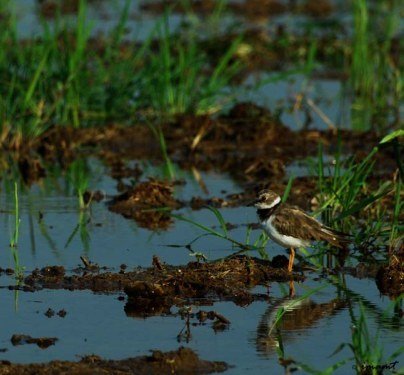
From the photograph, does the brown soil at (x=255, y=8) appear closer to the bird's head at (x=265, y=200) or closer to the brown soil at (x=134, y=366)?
the bird's head at (x=265, y=200)

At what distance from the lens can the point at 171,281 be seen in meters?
9.23

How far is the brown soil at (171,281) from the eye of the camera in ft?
29.4

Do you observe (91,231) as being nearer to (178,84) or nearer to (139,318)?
(139,318)

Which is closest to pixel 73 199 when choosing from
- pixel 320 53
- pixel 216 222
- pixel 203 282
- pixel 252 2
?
pixel 216 222

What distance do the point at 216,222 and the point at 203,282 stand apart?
2.56 m

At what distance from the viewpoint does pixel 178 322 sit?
334 inches

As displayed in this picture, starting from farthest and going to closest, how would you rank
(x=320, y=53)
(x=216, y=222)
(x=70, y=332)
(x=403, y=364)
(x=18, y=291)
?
(x=320, y=53), (x=216, y=222), (x=18, y=291), (x=70, y=332), (x=403, y=364)

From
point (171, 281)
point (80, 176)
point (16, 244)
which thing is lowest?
point (80, 176)

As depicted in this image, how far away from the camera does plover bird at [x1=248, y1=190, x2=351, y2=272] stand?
995 centimetres

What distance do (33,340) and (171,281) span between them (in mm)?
1557

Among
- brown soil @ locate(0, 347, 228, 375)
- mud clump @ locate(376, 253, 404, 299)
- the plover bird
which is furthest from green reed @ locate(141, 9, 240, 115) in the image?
brown soil @ locate(0, 347, 228, 375)

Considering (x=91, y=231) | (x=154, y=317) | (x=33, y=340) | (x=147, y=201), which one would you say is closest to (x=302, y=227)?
(x=154, y=317)

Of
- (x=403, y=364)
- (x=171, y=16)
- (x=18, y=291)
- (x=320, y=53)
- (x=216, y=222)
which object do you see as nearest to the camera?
(x=403, y=364)

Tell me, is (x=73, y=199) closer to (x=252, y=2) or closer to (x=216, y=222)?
(x=216, y=222)
